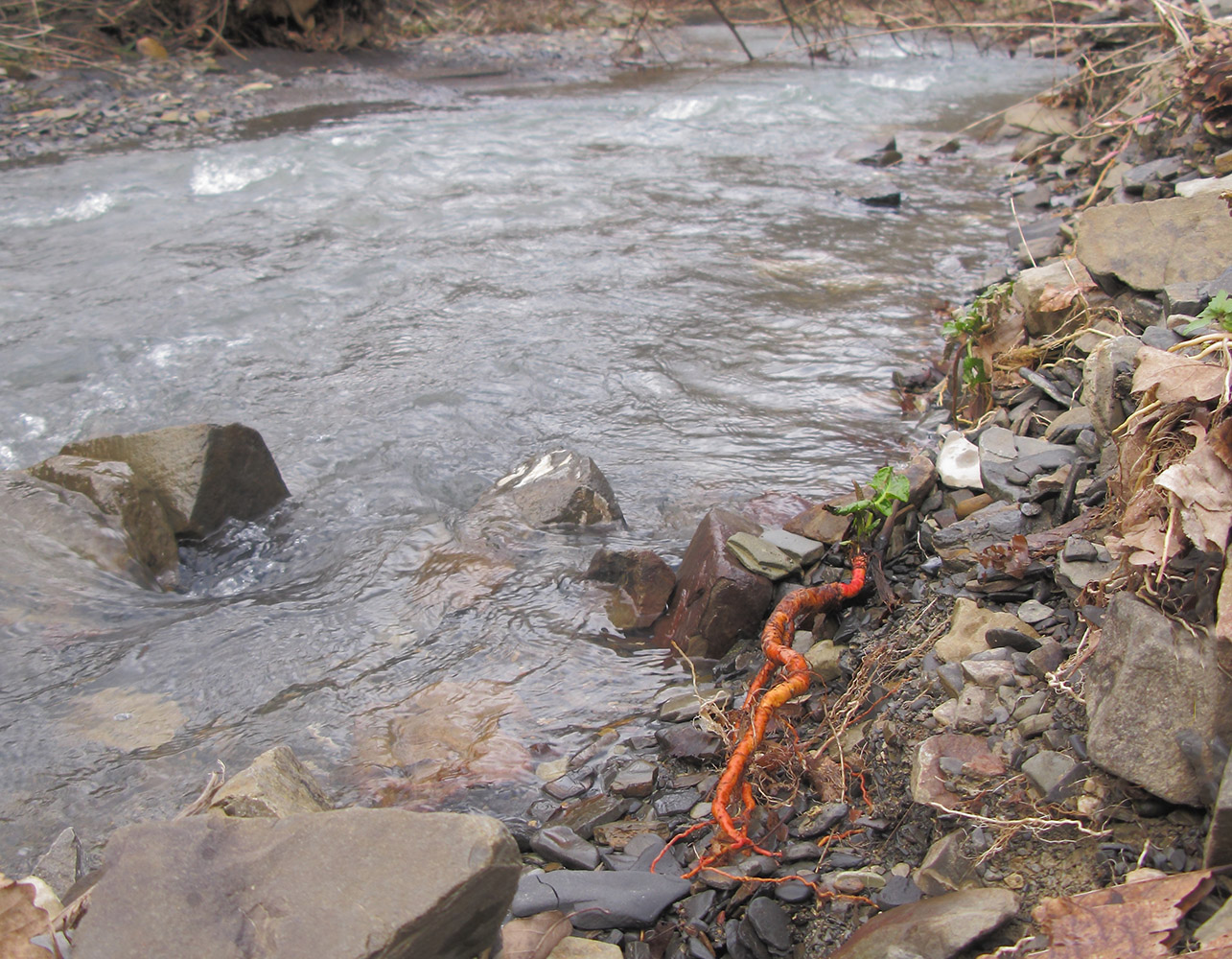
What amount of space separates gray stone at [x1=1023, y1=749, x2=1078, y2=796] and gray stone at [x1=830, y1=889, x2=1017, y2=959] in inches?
9.1

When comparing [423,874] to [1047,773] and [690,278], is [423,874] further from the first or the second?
[690,278]

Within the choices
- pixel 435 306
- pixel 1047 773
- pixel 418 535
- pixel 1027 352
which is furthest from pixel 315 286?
pixel 1047 773

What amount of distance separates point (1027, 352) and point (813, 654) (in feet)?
5.86

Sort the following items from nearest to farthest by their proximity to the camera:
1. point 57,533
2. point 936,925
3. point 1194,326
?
point 936,925
point 1194,326
point 57,533

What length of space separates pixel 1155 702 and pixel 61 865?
7.22ft

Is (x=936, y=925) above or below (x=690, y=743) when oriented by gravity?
above

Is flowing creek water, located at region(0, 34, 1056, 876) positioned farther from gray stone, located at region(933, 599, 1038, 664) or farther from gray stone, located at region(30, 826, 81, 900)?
gray stone, located at region(933, 599, 1038, 664)

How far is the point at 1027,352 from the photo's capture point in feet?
11.8

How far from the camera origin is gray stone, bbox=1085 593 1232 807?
158cm

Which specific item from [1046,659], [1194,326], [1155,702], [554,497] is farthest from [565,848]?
[1194,326]

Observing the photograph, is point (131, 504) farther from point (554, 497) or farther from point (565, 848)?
point (565, 848)

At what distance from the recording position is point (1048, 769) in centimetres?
174

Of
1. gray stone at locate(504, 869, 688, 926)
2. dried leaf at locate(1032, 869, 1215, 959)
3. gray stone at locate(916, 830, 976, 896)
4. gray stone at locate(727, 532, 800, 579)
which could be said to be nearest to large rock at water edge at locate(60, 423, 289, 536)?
gray stone at locate(727, 532, 800, 579)

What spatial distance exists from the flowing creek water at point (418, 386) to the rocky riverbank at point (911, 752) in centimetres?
28
